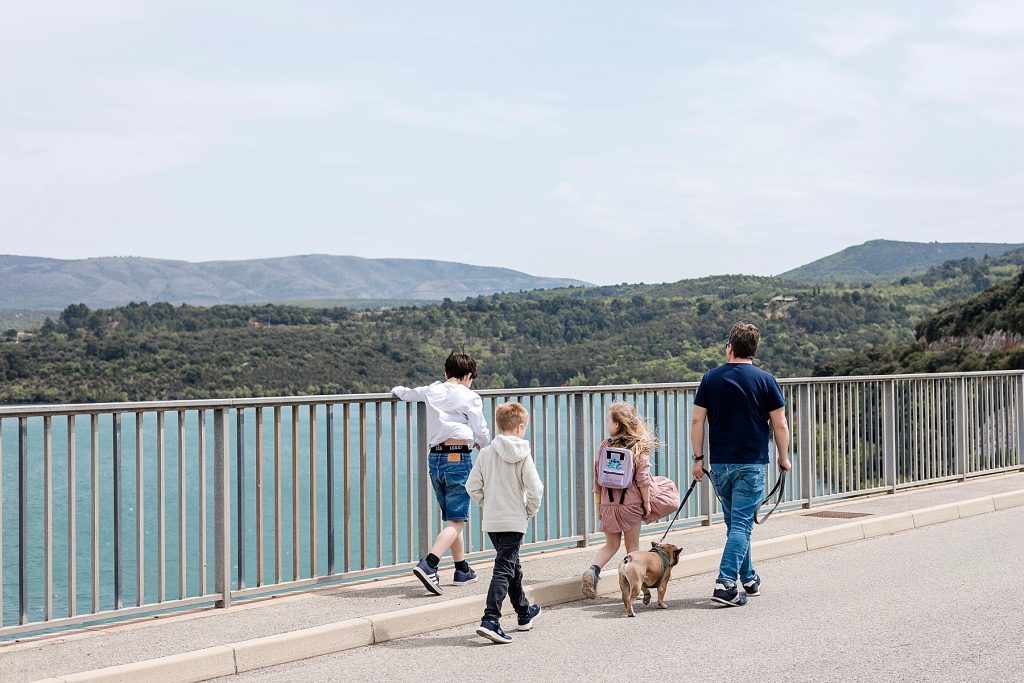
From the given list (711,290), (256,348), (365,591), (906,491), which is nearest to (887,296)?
(711,290)

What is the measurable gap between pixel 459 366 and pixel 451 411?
32 cm

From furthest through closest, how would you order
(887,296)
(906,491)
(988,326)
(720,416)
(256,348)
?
(887,296) → (256,348) → (988,326) → (906,491) → (720,416)

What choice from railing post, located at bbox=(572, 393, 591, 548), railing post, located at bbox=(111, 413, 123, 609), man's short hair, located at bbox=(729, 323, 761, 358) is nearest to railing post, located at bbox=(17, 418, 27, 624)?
railing post, located at bbox=(111, 413, 123, 609)

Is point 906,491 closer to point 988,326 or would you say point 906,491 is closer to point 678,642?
point 678,642

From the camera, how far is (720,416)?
7887 mm

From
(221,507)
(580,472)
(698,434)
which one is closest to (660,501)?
(698,434)

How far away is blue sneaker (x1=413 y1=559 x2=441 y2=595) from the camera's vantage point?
768 cm

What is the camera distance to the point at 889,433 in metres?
13.7

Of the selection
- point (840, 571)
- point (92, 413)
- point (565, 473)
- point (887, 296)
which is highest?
point (887, 296)

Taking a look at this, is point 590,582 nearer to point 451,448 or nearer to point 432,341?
point 451,448

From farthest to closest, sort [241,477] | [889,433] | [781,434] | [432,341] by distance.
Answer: [432,341]
[889,433]
[781,434]
[241,477]

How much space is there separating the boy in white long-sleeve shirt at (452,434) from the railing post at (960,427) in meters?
9.11

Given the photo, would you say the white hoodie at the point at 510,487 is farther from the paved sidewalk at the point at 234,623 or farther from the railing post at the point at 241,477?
the railing post at the point at 241,477

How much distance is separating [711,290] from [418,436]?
123155mm
